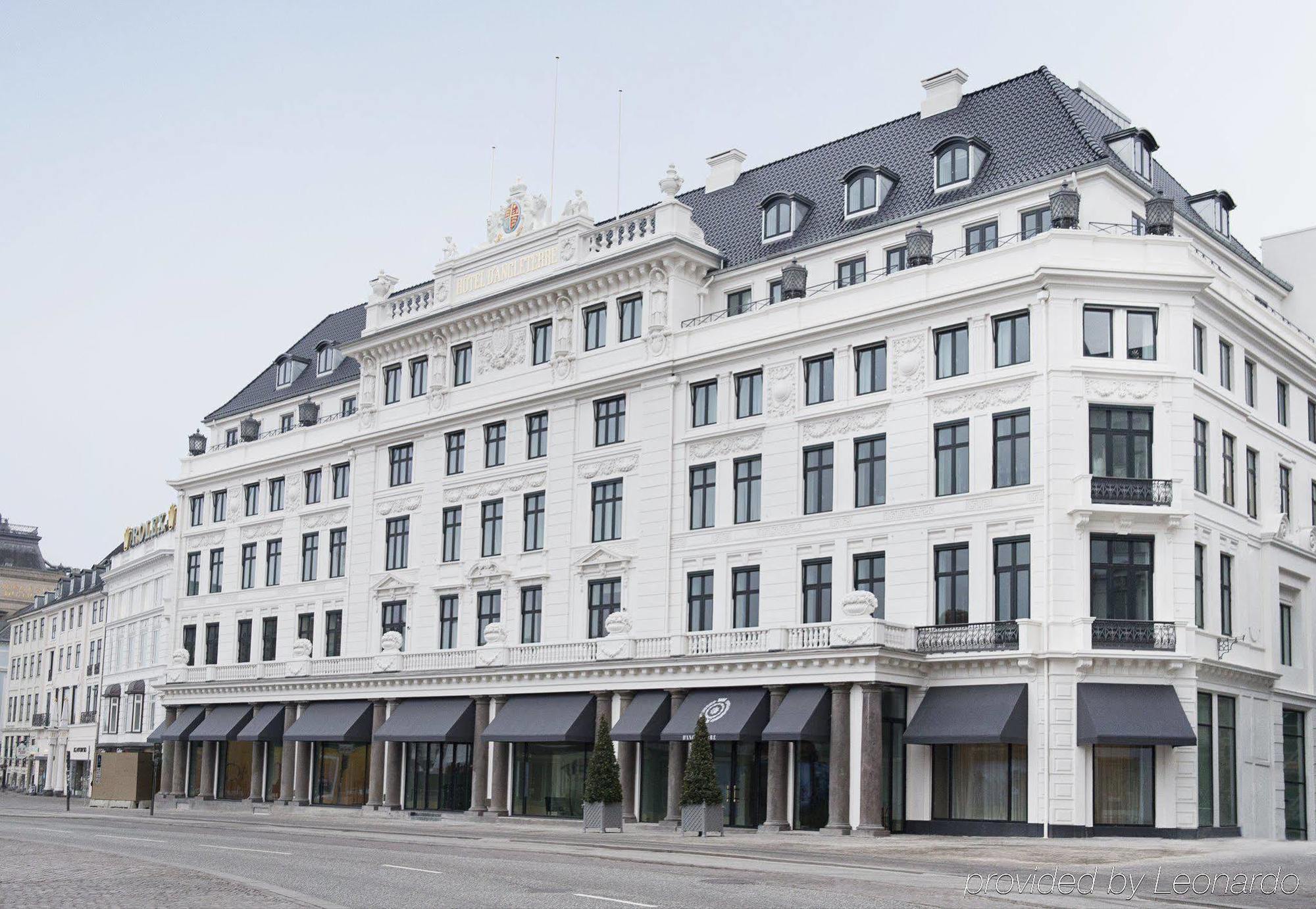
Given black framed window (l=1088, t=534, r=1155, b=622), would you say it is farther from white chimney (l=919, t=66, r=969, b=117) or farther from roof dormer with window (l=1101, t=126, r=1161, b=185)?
white chimney (l=919, t=66, r=969, b=117)

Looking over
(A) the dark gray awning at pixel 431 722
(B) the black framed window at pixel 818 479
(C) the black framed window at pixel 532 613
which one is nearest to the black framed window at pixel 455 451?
(C) the black framed window at pixel 532 613

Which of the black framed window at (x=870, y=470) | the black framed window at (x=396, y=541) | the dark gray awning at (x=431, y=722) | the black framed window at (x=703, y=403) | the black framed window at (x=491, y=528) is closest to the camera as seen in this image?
the black framed window at (x=870, y=470)

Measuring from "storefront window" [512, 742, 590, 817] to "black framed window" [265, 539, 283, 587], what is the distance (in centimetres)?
1926

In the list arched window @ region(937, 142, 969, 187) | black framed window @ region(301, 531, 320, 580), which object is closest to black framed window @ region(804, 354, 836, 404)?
arched window @ region(937, 142, 969, 187)

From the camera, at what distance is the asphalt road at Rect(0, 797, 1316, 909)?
20.4 metres

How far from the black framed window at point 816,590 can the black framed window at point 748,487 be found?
8.80 feet

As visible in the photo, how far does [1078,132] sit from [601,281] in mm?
16812

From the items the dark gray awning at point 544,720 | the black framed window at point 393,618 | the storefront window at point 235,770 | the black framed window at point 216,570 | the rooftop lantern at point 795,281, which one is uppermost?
the rooftop lantern at point 795,281

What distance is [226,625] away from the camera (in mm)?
70500

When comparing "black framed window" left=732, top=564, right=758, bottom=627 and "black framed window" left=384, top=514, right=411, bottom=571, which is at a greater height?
"black framed window" left=384, top=514, right=411, bottom=571

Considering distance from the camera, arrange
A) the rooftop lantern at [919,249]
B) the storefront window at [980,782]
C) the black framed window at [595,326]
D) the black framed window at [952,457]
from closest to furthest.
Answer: the storefront window at [980,782] → the black framed window at [952,457] → the rooftop lantern at [919,249] → the black framed window at [595,326]

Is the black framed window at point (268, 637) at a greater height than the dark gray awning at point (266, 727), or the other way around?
the black framed window at point (268, 637)

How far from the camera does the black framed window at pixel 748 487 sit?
4922 cm

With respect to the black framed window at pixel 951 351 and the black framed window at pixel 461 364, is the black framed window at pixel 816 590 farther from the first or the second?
the black framed window at pixel 461 364
